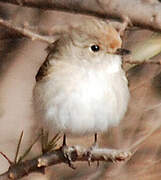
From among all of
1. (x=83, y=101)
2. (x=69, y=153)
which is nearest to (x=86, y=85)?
(x=83, y=101)

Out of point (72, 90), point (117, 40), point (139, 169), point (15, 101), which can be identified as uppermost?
point (117, 40)

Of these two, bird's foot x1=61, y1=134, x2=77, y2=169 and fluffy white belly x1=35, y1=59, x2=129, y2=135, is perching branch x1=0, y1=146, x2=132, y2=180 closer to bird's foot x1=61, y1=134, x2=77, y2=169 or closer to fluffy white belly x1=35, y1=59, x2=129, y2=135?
bird's foot x1=61, y1=134, x2=77, y2=169

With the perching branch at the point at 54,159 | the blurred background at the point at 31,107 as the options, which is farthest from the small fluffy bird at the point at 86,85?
the blurred background at the point at 31,107

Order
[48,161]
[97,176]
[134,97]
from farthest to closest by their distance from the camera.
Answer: [134,97] < [97,176] < [48,161]

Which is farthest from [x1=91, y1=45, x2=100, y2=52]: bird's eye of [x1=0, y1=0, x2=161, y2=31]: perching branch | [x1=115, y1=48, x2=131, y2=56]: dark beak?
[x1=0, y1=0, x2=161, y2=31]: perching branch

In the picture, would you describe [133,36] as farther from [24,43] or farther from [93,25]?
[93,25]

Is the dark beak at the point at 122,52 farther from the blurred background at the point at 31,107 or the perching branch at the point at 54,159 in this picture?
the blurred background at the point at 31,107

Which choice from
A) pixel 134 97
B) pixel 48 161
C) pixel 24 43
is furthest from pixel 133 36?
pixel 48 161

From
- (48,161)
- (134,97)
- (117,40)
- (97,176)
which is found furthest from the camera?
(134,97)
